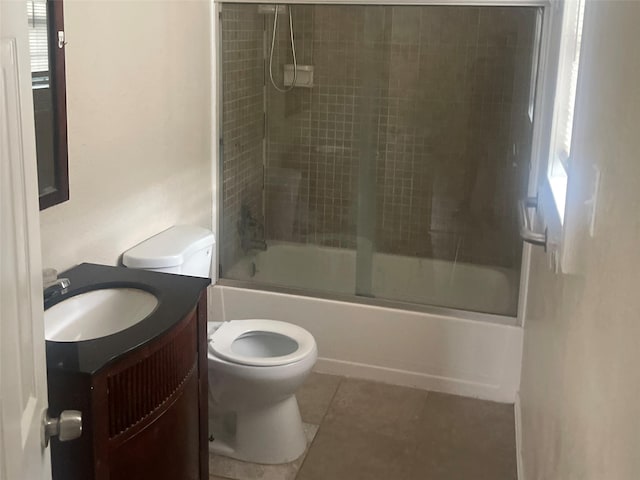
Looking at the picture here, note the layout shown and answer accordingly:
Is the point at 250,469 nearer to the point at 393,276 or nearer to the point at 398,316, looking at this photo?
the point at 398,316

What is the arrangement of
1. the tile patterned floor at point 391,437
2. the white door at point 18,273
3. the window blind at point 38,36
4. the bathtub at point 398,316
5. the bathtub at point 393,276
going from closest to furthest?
the white door at point 18,273 → the window blind at point 38,36 → the tile patterned floor at point 391,437 → the bathtub at point 398,316 → the bathtub at point 393,276

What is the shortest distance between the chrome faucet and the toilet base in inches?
32.7

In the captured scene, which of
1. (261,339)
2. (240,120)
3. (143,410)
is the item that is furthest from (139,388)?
(240,120)

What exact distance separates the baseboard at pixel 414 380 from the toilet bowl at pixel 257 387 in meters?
0.58

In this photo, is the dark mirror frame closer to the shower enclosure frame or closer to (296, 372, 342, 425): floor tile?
the shower enclosure frame

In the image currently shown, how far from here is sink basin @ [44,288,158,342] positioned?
205 cm

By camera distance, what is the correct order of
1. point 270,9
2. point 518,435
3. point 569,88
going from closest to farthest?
1. point 569,88
2. point 518,435
3. point 270,9

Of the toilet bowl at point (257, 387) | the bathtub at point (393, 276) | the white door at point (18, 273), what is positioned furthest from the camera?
the bathtub at point (393, 276)

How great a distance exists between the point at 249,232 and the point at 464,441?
143cm

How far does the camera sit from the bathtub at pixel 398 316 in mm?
3107

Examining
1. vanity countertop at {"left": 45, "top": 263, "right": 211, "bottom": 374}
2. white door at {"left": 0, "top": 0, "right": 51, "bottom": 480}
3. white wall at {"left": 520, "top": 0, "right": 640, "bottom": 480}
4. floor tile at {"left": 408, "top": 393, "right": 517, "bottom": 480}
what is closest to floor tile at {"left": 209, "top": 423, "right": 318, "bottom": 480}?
floor tile at {"left": 408, "top": 393, "right": 517, "bottom": 480}

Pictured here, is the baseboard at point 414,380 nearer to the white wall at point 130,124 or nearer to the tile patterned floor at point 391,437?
the tile patterned floor at point 391,437

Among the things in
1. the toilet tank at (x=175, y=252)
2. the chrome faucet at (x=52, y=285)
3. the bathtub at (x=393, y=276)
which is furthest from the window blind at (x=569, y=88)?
Result: the chrome faucet at (x=52, y=285)

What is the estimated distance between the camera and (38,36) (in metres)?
2.01
